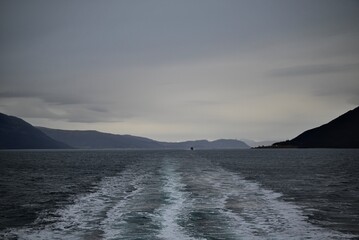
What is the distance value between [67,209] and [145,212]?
7276mm

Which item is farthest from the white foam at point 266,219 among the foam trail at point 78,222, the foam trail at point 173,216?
the foam trail at point 78,222

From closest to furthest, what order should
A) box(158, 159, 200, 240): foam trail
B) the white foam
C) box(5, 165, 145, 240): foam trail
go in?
box(158, 159, 200, 240): foam trail
the white foam
box(5, 165, 145, 240): foam trail

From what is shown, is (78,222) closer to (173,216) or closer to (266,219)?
(173,216)

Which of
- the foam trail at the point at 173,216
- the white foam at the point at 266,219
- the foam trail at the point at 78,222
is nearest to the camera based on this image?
the foam trail at the point at 173,216

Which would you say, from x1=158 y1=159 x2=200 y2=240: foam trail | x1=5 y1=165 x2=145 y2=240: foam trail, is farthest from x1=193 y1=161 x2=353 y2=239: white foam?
x1=5 y1=165 x2=145 y2=240: foam trail

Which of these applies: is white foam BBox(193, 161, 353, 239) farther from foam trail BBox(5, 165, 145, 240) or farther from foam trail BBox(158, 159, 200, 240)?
foam trail BBox(5, 165, 145, 240)

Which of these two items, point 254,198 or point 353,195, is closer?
point 254,198

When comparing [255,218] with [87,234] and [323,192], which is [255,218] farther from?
[323,192]

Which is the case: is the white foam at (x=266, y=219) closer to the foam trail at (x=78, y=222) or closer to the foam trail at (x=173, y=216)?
the foam trail at (x=173, y=216)

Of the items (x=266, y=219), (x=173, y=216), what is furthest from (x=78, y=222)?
(x=266, y=219)

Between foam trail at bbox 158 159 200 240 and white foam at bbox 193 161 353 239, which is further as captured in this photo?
white foam at bbox 193 161 353 239

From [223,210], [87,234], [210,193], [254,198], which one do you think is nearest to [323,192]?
[254,198]

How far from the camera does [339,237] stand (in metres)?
18.7

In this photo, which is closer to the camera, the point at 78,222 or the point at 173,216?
the point at 78,222
